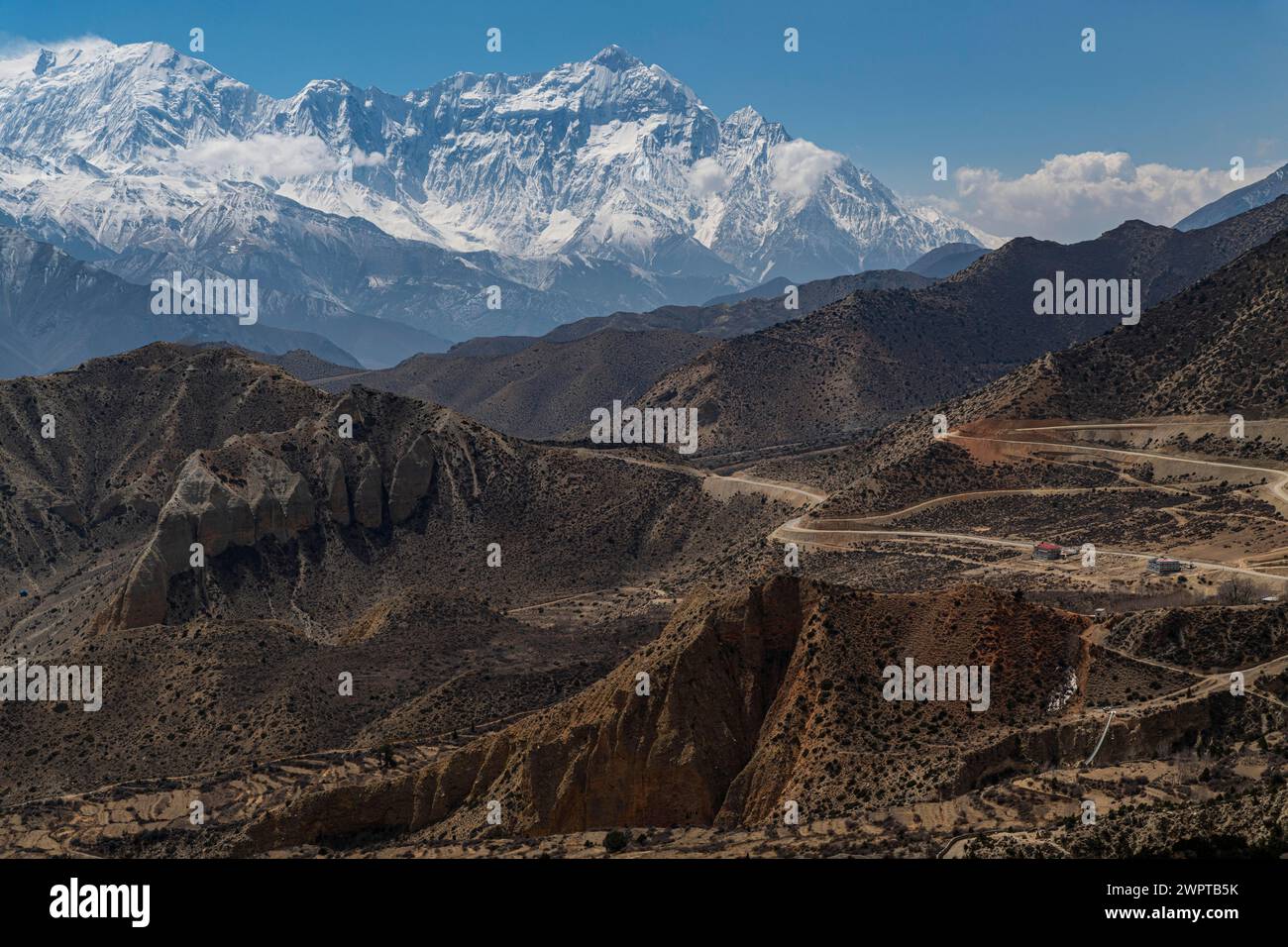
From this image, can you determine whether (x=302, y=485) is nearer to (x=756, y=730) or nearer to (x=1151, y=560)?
(x=1151, y=560)

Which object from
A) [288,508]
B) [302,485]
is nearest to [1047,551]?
[288,508]

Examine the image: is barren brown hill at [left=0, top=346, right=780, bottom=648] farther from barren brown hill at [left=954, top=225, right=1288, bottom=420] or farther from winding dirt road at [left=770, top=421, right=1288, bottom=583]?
barren brown hill at [left=954, top=225, right=1288, bottom=420]

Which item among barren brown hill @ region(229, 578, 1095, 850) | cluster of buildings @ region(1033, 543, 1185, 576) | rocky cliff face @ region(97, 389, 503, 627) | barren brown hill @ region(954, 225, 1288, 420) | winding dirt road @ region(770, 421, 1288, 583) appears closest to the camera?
barren brown hill @ region(229, 578, 1095, 850)

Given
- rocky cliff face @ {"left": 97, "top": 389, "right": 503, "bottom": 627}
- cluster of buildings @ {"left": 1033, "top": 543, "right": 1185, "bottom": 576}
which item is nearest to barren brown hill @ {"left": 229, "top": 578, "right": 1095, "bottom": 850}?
cluster of buildings @ {"left": 1033, "top": 543, "right": 1185, "bottom": 576}

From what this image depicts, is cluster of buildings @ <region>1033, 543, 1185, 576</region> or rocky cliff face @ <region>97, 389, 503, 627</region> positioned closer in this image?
cluster of buildings @ <region>1033, 543, 1185, 576</region>

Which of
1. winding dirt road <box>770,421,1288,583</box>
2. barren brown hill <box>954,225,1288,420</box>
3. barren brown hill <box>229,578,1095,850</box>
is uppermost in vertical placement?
barren brown hill <box>954,225,1288,420</box>

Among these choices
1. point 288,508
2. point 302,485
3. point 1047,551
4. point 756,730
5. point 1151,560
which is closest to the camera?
point 756,730

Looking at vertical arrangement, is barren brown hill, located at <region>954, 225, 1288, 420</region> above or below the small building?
above

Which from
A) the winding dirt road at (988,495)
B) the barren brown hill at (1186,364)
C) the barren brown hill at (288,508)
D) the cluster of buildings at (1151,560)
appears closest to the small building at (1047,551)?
the cluster of buildings at (1151,560)
